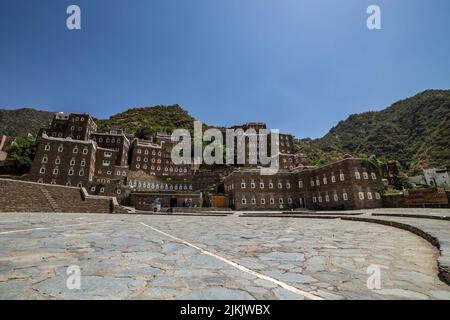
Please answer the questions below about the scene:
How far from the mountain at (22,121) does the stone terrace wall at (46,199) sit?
120207 mm

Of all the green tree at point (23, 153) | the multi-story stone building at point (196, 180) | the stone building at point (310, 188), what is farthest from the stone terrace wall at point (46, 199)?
the green tree at point (23, 153)

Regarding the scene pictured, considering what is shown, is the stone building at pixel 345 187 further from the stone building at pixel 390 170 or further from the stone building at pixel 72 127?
the stone building at pixel 72 127

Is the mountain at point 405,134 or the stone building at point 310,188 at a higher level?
the mountain at point 405,134

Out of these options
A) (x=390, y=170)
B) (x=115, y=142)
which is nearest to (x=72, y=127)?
(x=115, y=142)

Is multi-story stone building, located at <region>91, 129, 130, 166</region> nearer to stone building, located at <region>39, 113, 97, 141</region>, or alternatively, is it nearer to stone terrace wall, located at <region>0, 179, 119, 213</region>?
stone building, located at <region>39, 113, 97, 141</region>

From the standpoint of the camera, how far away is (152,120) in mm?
119625

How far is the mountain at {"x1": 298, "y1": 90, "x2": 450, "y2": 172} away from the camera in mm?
79125

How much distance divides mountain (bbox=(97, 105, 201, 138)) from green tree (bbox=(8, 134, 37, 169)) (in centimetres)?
4446

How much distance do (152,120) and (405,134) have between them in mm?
124156

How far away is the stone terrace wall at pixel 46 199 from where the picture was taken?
17781 mm

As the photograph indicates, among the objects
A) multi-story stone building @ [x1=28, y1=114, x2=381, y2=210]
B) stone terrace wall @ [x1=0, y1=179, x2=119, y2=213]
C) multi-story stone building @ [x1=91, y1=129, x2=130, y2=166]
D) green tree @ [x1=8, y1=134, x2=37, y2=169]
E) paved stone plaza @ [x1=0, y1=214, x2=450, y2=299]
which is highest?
multi-story stone building @ [x1=91, y1=129, x2=130, y2=166]

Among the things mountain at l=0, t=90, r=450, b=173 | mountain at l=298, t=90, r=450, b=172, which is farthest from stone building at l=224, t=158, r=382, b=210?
mountain at l=298, t=90, r=450, b=172

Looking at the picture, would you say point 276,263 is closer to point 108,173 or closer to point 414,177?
point 108,173

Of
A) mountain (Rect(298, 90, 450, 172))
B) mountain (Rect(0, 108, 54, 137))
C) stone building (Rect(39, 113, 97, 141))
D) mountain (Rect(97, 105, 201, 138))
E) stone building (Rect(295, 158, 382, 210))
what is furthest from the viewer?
mountain (Rect(97, 105, 201, 138))
